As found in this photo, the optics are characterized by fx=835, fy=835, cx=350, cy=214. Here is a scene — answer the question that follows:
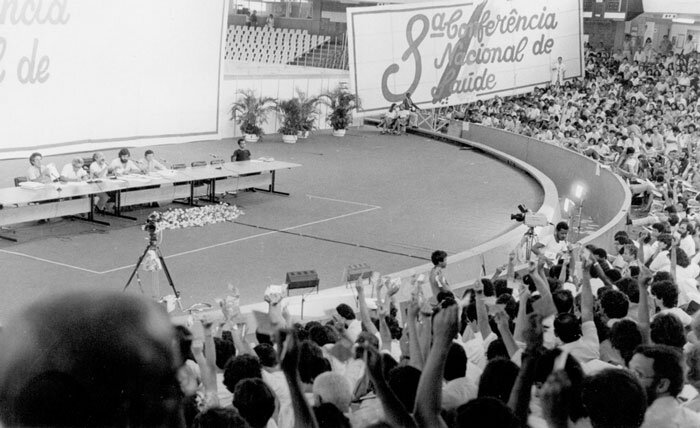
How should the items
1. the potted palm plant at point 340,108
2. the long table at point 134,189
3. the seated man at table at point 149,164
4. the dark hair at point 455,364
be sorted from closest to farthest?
the dark hair at point 455,364 → the long table at point 134,189 → the seated man at table at point 149,164 → the potted palm plant at point 340,108

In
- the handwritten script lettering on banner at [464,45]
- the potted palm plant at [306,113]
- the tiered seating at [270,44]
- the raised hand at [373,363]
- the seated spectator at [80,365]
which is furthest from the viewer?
the tiered seating at [270,44]

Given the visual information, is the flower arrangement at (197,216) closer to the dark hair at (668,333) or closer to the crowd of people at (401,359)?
the crowd of people at (401,359)

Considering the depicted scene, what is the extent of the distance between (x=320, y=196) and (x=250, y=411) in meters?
13.9

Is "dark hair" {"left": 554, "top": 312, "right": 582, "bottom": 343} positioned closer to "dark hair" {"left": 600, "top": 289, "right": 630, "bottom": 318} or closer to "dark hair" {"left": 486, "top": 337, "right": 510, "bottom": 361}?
"dark hair" {"left": 486, "top": 337, "right": 510, "bottom": 361}

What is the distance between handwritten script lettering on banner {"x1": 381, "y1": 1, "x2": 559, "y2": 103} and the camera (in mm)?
25266

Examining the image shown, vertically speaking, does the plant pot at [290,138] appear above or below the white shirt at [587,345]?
above

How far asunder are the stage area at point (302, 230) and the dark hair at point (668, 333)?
609 cm

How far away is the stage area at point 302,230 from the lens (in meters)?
11.0

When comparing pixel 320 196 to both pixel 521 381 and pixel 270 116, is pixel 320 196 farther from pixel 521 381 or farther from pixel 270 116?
pixel 521 381

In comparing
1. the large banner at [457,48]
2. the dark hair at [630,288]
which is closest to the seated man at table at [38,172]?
the dark hair at [630,288]

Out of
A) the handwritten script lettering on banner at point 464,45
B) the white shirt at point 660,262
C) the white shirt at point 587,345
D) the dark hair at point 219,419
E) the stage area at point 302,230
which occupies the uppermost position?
the handwritten script lettering on banner at point 464,45

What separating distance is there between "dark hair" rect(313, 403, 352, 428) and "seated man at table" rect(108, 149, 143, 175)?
12.4 m

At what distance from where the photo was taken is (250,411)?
305 cm

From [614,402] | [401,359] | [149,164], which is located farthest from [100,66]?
[614,402]
